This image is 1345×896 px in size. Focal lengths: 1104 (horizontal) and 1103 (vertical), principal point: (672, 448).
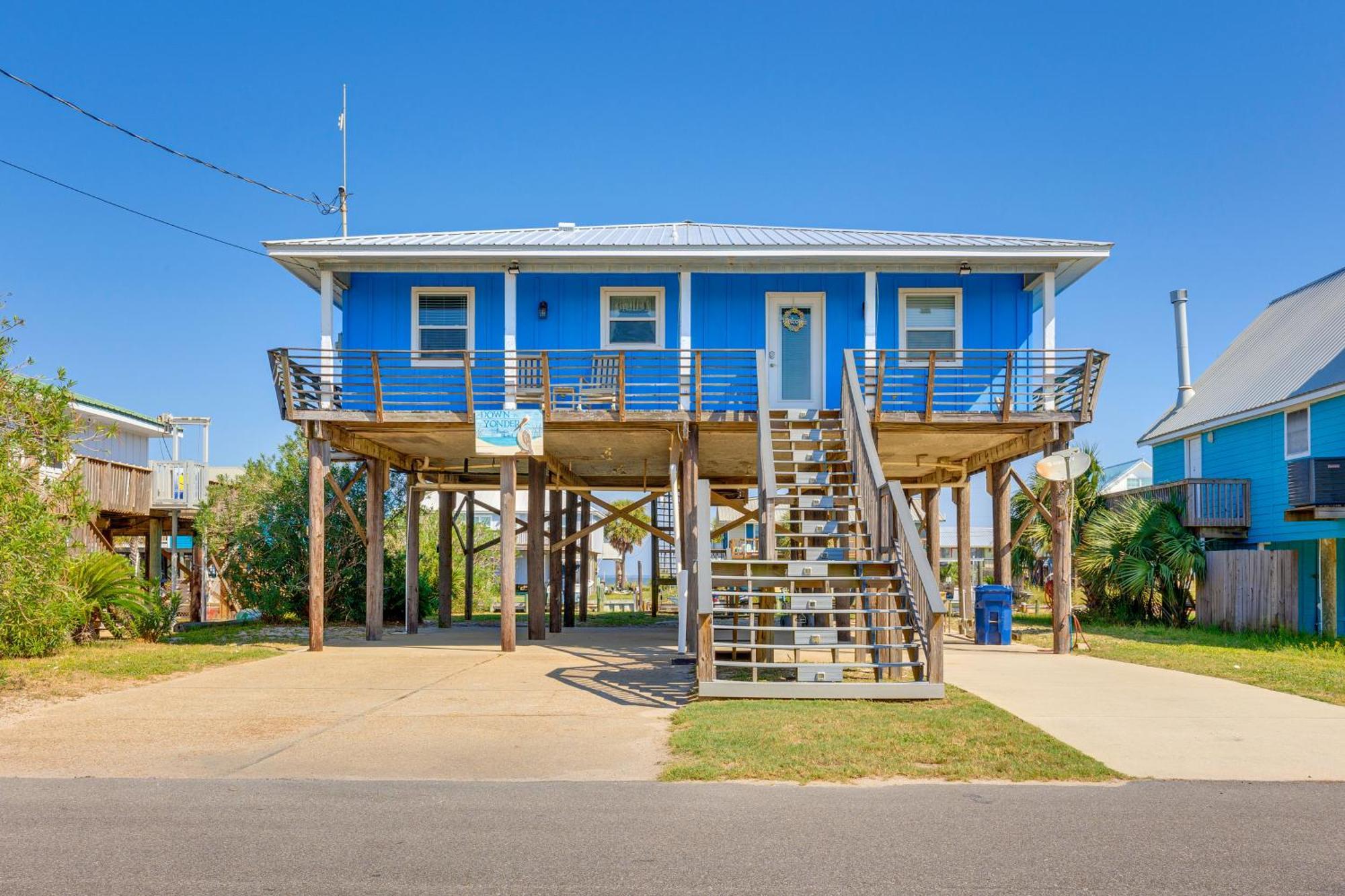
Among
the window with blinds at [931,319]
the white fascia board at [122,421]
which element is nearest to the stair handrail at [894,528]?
the window with blinds at [931,319]

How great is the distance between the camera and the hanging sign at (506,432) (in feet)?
50.8

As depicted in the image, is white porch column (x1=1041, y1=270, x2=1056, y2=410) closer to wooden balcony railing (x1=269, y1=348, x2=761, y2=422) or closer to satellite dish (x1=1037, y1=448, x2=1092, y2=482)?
satellite dish (x1=1037, y1=448, x2=1092, y2=482)

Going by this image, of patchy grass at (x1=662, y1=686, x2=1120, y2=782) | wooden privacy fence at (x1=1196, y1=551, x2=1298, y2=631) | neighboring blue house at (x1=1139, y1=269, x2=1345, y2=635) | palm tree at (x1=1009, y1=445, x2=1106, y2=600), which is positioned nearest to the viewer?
patchy grass at (x1=662, y1=686, x2=1120, y2=782)

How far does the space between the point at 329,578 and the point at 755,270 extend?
12.2 metres

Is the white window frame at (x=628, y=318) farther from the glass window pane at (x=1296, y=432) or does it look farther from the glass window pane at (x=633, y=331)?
the glass window pane at (x=1296, y=432)

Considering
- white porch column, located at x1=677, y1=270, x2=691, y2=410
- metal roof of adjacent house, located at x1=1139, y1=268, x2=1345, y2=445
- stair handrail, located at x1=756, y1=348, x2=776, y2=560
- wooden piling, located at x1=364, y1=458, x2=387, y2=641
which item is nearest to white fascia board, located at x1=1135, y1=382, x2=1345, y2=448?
metal roof of adjacent house, located at x1=1139, y1=268, x2=1345, y2=445

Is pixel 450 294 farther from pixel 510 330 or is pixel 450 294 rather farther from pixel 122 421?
pixel 122 421

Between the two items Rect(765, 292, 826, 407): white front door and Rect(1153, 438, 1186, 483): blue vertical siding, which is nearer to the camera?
Rect(765, 292, 826, 407): white front door

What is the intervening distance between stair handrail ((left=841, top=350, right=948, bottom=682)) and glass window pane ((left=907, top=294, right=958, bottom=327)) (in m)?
2.66

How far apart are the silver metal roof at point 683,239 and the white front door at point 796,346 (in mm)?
913

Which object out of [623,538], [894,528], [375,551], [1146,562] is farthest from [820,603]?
[623,538]

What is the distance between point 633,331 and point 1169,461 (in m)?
17.6

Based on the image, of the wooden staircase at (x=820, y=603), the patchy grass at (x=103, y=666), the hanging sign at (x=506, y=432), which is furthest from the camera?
the hanging sign at (x=506, y=432)

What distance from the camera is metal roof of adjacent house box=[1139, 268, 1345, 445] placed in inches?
877
